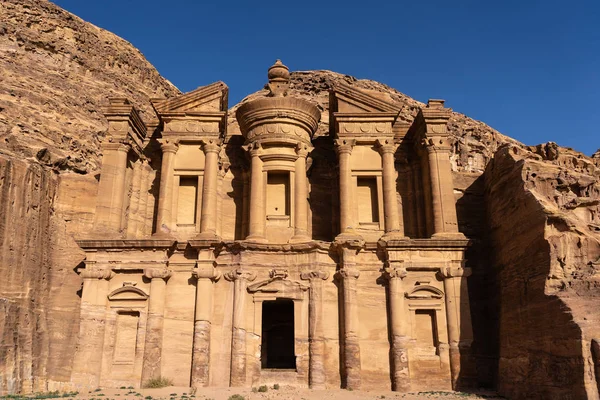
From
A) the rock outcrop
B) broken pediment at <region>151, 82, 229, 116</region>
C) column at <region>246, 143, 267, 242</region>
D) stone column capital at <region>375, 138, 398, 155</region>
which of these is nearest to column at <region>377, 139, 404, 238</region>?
stone column capital at <region>375, 138, 398, 155</region>

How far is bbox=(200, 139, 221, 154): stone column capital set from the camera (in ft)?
68.8

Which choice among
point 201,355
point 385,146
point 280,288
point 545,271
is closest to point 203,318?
point 201,355

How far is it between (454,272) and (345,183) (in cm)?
526

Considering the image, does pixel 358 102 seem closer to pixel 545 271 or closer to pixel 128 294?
pixel 545 271

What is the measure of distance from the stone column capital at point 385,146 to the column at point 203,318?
Answer: 26.2ft

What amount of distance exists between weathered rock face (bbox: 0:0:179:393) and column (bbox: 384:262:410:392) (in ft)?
39.6

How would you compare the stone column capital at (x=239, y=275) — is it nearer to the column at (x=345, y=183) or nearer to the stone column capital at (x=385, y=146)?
the column at (x=345, y=183)

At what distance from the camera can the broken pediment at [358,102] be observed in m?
21.7

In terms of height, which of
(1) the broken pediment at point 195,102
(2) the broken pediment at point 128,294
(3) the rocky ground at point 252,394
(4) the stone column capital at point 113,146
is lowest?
(3) the rocky ground at point 252,394

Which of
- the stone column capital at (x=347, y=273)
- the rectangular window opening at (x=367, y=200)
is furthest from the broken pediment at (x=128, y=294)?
the rectangular window opening at (x=367, y=200)

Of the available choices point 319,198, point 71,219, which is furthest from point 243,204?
point 71,219

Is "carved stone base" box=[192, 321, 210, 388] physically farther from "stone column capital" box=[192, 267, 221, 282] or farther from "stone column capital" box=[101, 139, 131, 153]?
"stone column capital" box=[101, 139, 131, 153]

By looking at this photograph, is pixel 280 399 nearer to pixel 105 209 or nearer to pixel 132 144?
pixel 105 209

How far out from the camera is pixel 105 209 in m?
19.8
